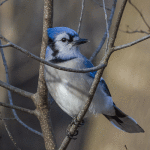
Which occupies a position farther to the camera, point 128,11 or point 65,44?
point 128,11

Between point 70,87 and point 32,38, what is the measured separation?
3.01ft

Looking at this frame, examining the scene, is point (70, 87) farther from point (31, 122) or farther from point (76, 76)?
point (31, 122)

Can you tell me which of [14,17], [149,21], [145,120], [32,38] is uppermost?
[14,17]

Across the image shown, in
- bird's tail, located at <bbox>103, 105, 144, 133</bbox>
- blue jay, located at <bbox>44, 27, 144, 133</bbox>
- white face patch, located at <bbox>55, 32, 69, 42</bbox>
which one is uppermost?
white face patch, located at <bbox>55, 32, 69, 42</bbox>

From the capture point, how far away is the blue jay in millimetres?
1234

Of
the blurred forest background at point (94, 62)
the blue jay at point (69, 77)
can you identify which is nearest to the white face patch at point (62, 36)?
the blue jay at point (69, 77)

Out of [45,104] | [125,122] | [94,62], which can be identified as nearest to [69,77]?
[45,104]

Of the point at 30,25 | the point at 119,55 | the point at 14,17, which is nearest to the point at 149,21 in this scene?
the point at 119,55

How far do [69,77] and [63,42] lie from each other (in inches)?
9.7

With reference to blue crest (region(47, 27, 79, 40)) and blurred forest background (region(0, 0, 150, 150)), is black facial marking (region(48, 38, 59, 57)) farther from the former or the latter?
blurred forest background (region(0, 0, 150, 150))

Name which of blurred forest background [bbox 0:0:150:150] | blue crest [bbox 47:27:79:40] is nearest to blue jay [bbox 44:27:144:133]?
blue crest [bbox 47:27:79:40]

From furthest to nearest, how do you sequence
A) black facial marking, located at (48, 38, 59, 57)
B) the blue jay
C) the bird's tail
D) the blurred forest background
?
the blurred forest background → the bird's tail → black facial marking, located at (48, 38, 59, 57) → the blue jay

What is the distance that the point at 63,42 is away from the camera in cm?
134

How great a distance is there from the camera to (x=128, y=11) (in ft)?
5.98
